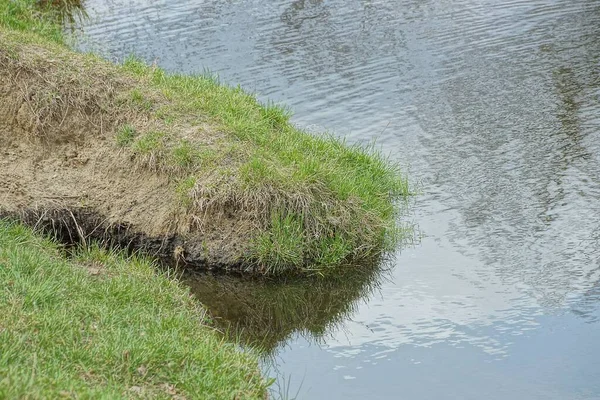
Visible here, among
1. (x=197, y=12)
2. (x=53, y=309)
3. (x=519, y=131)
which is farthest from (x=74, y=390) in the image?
(x=197, y=12)

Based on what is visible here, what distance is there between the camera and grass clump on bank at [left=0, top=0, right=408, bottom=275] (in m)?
8.32

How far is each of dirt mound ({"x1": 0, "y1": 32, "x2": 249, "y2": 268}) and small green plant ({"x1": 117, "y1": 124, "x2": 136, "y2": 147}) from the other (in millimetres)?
77

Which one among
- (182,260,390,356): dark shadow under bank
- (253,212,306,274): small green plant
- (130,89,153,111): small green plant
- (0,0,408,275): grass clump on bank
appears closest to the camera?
(182,260,390,356): dark shadow under bank

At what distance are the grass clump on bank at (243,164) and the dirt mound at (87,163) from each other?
2 centimetres

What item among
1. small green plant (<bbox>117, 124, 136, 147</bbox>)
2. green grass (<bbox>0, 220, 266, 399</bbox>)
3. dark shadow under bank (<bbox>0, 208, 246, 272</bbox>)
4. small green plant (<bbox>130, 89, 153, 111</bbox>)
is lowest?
dark shadow under bank (<bbox>0, 208, 246, 272</bbox>)

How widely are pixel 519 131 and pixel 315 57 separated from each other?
4450 mm

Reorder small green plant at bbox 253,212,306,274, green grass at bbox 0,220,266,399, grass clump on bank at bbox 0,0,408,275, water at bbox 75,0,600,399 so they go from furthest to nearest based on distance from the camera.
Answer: grass clump on bank at bbox 0,0,408,275
small green plant at bbox 253,212,306,274
water at bbox 75,0,600,399
green grass at bbox 0,220,266,399

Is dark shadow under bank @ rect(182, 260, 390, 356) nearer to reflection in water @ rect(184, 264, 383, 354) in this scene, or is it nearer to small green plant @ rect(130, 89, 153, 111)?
reflection in water @ rect(184, 264, 383, 354)

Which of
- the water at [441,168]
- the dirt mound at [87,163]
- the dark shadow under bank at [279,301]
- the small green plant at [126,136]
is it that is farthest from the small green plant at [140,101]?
the water at [441,168]

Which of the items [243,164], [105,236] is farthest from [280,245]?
[105,236]

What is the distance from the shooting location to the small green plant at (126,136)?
919cm

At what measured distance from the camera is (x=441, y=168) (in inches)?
408

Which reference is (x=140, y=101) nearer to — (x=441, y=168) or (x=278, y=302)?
(x=278, y=302)

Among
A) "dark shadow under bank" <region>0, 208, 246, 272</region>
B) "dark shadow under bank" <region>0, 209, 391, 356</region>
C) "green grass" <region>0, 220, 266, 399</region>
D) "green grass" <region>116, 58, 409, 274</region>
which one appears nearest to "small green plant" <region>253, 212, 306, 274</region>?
"green grass" <region>116, 58, 409, 274</region>
